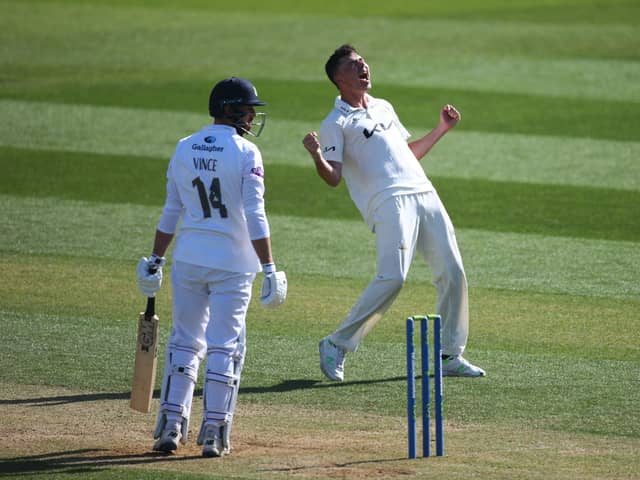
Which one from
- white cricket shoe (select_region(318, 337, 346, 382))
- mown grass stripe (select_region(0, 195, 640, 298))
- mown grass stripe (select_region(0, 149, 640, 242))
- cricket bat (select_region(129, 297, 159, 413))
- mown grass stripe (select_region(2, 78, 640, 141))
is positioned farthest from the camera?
mown grass stripe (select_region(2, 78, 640, 141))

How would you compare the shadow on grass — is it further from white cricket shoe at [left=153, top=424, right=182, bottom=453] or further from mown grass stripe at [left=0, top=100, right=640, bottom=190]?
mown grass stripe at [left=0, top=100, right=640, bottom=190]

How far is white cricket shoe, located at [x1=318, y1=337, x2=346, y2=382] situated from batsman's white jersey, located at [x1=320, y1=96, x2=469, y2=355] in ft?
0.14

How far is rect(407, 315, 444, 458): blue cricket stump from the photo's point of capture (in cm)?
627

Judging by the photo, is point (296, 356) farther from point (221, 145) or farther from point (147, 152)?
point (147, 152)

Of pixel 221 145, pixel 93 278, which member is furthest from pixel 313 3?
pixel 221 145

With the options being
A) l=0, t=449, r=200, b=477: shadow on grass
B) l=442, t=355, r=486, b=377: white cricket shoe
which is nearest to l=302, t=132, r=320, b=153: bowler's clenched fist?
l=442, t=355, r=486, b=377: white cricket shoe

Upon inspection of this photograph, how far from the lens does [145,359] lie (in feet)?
23.2

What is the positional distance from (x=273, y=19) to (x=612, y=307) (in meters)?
15.5

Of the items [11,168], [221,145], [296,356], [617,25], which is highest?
[617,25]

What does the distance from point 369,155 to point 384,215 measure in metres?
0.43

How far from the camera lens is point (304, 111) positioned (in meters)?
17.4

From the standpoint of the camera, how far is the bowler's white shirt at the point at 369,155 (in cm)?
827

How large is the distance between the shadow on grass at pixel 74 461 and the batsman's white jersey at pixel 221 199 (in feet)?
3.52

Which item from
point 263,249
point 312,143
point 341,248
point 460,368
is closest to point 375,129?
point 312,143
